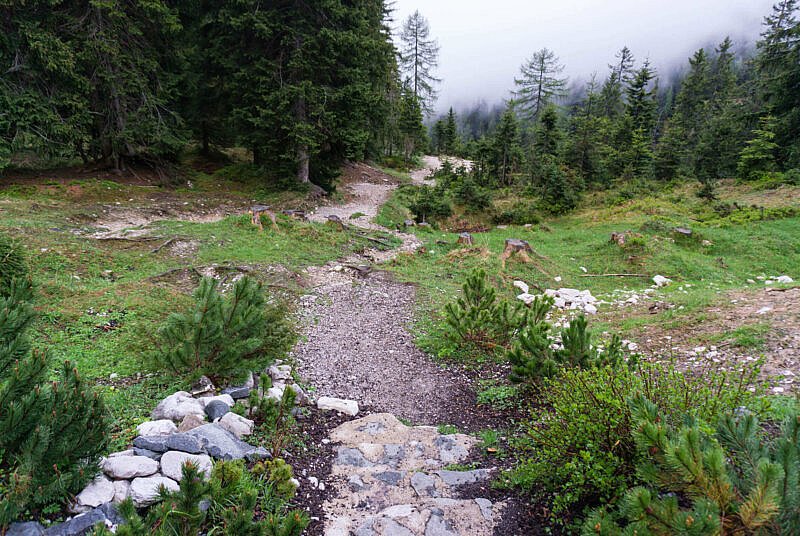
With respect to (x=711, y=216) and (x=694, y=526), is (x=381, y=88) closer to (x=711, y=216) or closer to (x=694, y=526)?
(x=711, y=216)

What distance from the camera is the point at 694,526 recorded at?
1676 millimetres

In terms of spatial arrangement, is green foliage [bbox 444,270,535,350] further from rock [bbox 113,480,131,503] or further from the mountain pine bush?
the mountain pine bush

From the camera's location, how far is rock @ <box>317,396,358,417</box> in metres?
4.98

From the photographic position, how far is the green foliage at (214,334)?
4.29 m

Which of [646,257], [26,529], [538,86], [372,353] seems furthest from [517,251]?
[538,86]

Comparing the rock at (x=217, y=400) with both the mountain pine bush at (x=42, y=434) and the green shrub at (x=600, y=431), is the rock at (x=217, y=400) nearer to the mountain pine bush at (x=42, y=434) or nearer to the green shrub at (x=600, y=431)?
the mountain pine bush at (x=42, y=434)

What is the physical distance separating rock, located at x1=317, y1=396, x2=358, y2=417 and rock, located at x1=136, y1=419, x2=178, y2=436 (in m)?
1.84

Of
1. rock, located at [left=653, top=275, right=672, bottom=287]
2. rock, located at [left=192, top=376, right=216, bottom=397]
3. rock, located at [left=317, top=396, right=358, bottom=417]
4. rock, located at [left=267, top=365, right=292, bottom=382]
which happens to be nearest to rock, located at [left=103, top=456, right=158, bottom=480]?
rock, located at [left=192, top=376, right=216, bottom=397]

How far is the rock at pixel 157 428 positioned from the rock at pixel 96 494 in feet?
2.38

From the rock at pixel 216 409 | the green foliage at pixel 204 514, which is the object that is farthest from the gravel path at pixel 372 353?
the green foliage at pixel 204 514

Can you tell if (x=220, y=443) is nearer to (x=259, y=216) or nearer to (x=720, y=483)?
(x=720, y=483)

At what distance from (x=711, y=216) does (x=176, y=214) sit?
22309mm

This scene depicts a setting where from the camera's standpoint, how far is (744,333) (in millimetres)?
5957

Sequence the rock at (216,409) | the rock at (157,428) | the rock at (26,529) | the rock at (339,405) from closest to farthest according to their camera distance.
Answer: the rock at (26,529) < the rock at (157,428) < the rock at (216,409) < the rock at (339,405)
